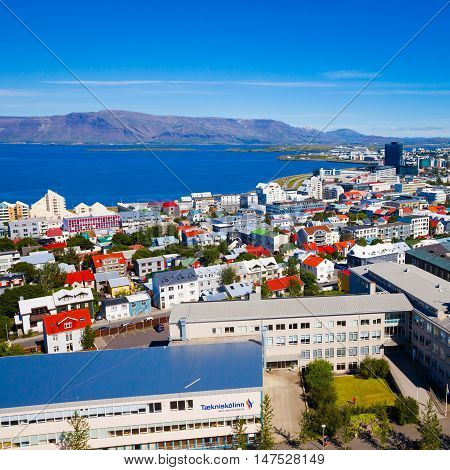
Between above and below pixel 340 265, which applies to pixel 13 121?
above

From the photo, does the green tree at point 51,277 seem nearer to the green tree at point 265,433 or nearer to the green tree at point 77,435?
the green tree at point 77,435

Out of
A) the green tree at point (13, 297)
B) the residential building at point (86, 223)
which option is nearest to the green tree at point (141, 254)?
the green tree at point (13, 297)

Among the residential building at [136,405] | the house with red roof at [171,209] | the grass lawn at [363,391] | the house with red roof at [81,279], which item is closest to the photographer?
the residential building at [136,405]

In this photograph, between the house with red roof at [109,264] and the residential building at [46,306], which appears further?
the house with red roof at [109,264]

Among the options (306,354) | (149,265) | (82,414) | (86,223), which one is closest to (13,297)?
(149,265)

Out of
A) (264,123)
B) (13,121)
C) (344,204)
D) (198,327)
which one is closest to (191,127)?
(264,123)

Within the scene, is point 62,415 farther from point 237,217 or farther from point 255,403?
point 237,217

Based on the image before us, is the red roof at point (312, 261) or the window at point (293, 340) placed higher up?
the window at point (293, 340)
